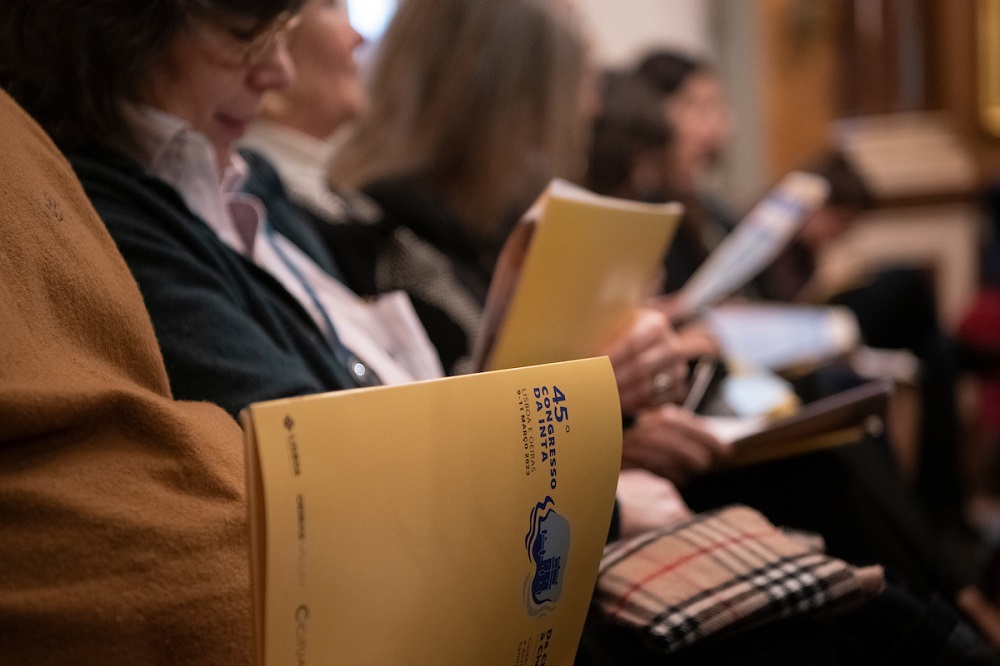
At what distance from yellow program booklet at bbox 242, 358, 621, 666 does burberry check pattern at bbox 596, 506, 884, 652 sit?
2.9 inches

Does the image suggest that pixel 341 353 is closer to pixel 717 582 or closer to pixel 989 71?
pixel 717 582

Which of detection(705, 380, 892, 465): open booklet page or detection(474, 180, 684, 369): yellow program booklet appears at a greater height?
detection(474, 180, 684, 369): yellow program booklet

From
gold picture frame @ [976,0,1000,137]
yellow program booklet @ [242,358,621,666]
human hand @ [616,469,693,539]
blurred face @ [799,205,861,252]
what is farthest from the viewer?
gold picture frame @ [976,0,1000,137]

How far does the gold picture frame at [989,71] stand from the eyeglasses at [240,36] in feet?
10.7

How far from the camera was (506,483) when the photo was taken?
455 mm

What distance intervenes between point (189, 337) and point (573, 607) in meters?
0.30

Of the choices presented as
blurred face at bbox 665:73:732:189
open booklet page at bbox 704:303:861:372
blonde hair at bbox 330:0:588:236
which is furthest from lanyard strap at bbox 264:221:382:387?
blurred face at bbox 665:73:732:189

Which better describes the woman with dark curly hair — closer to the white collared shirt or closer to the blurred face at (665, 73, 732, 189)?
the white collared shirt

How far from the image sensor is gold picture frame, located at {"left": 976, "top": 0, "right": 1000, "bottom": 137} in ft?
10.9

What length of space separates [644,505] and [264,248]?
0.42 metres

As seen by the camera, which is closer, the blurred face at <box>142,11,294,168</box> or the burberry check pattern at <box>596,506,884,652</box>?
the burberry check pattern at <box>596,506,884,652</box>

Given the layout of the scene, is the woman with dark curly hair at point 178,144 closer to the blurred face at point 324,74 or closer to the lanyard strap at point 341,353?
the lanyard strap at point 341,353

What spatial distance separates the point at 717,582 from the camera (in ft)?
→ 1.94

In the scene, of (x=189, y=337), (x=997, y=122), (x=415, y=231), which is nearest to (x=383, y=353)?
(x=189, y=337)
